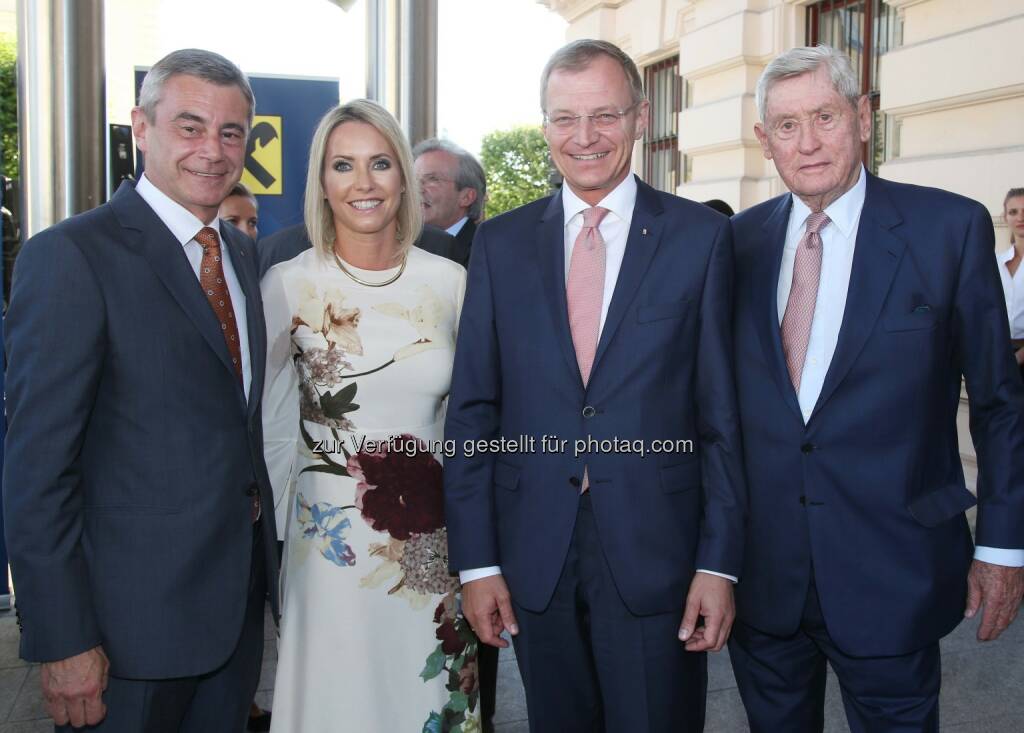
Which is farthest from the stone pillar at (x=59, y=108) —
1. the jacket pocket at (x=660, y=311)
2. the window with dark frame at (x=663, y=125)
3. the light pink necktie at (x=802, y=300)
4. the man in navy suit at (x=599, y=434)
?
the window with dark frame at (x=663, y=125)

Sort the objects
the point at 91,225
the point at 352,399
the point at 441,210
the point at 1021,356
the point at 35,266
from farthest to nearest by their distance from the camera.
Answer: the point at 1021,356, the point at 441,210, the point at 352,399, the point at 91,225, the point at 35,266

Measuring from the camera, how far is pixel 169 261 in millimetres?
1949

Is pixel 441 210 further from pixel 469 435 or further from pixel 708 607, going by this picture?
pixel 708 607

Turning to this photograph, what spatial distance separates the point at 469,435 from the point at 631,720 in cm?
74

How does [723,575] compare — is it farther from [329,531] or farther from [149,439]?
[149,439]

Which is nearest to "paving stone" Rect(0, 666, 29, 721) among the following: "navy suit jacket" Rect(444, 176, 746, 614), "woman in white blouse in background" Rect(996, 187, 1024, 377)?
"navy suit jacket" Rect(444, 176, 746, 614)

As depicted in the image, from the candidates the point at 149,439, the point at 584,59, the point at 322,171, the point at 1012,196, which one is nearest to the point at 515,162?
the point at 1012,196

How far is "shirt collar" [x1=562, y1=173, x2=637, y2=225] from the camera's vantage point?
2.21 meters

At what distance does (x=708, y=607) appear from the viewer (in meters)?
2.08

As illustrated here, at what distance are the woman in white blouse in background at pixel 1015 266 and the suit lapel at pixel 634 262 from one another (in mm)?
3908

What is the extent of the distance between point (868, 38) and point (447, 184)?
4611 millimetres

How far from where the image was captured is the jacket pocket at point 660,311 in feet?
6.80

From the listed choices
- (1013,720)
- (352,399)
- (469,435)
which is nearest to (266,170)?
(352,399)

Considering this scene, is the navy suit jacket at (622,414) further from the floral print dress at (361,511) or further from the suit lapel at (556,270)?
the floral print dress at (361,511)
